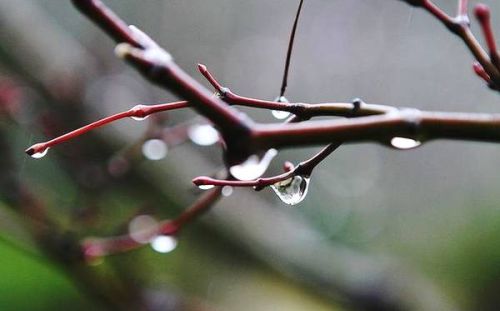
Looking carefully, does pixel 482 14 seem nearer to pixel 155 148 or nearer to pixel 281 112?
pixel 281 112

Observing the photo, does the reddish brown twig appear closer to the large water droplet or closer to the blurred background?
the large water droplet

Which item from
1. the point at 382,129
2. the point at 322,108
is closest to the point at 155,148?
the point at 322,108

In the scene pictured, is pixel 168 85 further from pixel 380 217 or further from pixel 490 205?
pixel 380 217

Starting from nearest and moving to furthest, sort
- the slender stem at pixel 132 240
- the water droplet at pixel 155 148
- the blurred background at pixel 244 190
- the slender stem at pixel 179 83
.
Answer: the slender stem at pixel 179 83
the slender stem at pixel 132 240
the water droplet at pixel 155 148
the blurred background at pixel 244 190

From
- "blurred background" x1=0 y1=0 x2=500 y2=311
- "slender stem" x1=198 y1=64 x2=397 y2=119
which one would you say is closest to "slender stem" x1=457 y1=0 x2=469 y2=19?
"slender stem" x1=198 y1=64 x2=397 y2=119

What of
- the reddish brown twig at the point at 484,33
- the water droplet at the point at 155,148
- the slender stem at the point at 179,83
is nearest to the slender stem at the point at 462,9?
the reddish brown twig at the point at 484,33

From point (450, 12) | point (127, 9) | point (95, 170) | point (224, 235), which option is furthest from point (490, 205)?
point (127, 9)

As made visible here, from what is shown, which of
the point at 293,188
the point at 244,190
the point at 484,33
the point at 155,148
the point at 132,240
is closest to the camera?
the point at 484,33

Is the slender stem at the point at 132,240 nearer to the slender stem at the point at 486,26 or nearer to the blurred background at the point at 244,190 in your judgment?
the blurred background at the point at 244,190
